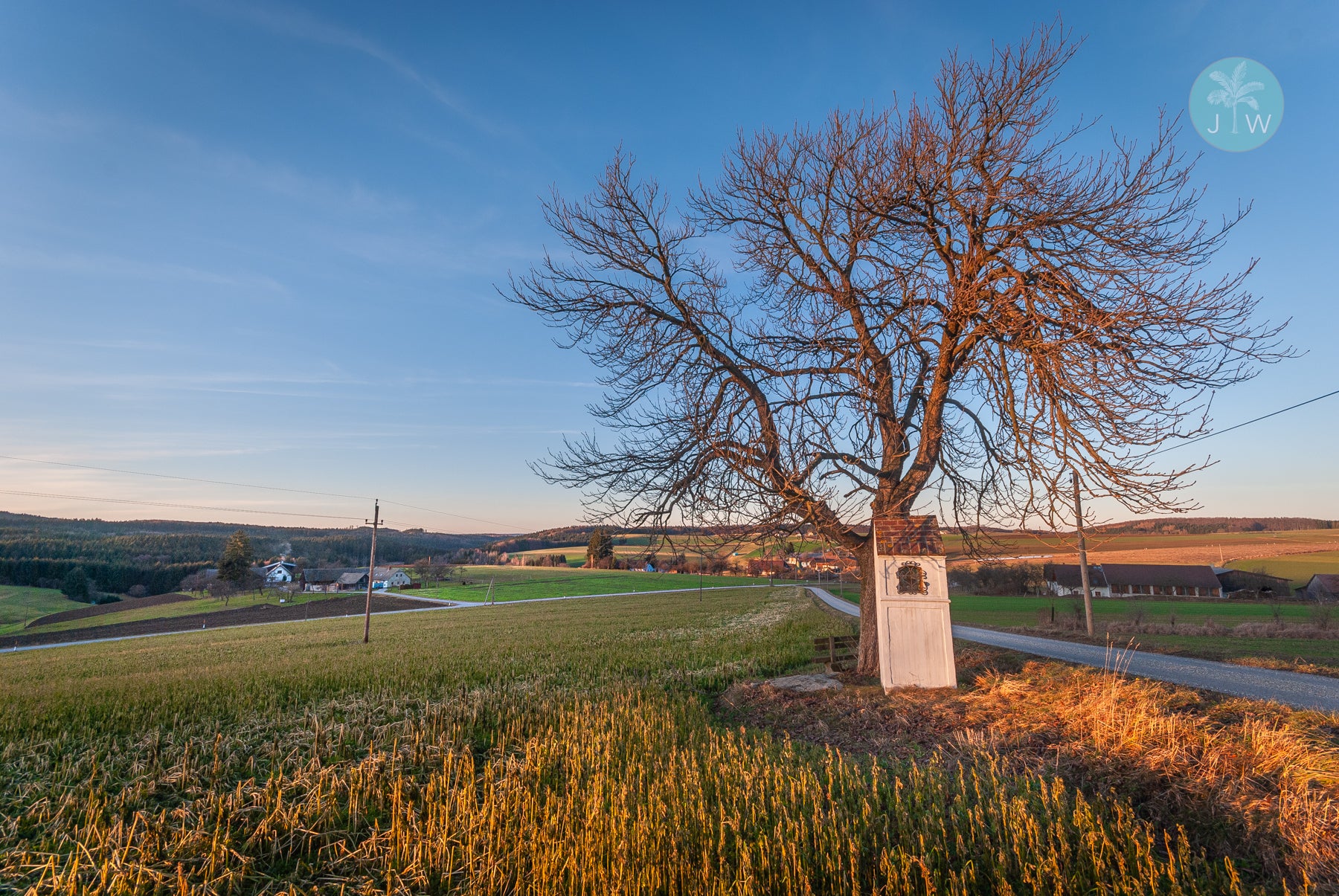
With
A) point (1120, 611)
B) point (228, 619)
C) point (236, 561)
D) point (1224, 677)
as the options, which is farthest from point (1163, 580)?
point (236, 561)

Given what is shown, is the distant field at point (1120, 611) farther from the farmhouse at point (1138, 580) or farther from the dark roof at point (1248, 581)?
the dark roof at point (1248, 581)

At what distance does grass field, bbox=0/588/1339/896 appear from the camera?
164 inches

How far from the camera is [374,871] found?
478cm

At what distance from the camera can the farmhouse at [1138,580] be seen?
5609 centimetres

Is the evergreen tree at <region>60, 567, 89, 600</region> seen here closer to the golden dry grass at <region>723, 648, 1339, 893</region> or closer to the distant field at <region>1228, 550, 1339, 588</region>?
the golden dry grass at <region>723, 648, 1339, 893</region>

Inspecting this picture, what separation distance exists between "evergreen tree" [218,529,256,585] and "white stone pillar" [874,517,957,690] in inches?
2977

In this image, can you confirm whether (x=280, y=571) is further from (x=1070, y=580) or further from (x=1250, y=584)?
(x=1250, y=584)

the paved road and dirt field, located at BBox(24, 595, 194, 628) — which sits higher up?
the paved road

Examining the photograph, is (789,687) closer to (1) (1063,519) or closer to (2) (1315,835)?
(1) (1063,519)

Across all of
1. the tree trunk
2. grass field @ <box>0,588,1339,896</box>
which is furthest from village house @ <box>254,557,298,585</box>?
the tree trunk

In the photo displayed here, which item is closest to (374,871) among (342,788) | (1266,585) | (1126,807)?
(342,788)

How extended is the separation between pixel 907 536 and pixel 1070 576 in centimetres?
6205

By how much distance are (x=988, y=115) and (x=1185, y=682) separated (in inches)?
A: 425

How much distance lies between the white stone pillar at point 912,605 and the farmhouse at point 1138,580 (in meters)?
57.9
